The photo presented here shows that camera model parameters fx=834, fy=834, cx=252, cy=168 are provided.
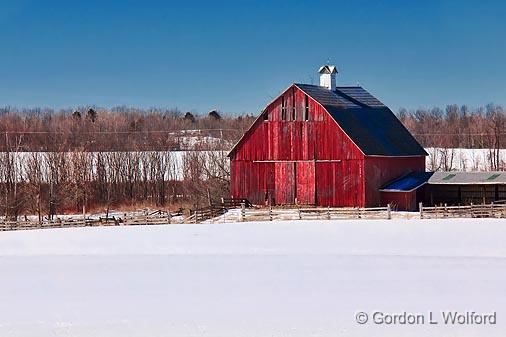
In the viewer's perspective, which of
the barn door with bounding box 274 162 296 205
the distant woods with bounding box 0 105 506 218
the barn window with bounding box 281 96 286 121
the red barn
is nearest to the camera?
the red barn

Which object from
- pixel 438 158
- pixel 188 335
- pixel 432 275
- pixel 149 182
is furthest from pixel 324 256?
pixel 438 158

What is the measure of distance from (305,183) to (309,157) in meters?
1.25

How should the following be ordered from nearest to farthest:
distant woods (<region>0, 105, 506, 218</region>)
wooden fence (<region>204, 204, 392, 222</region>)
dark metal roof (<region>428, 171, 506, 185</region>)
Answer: wooden fence (<region>204, 204, 392, 222</region>), dark metal roof (<region>428, 171, 506, 185</region>), distant woods (<region>0, 105, 506, 218</region>)

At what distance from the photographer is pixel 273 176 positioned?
40.1m

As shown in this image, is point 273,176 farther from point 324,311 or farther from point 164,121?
point 164,121

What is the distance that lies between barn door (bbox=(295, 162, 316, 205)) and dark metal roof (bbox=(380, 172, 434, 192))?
342 cm

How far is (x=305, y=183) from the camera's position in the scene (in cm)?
3953

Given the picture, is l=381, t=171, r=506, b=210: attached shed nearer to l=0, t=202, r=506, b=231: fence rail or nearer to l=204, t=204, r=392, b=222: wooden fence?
l=0, t=202, r=506, b=231: fence rail

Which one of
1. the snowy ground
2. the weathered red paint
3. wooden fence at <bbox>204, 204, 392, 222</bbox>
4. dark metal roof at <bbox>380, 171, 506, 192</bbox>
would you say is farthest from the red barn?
the snowy ground

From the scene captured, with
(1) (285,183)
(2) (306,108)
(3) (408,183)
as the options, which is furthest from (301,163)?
(3) (408,183)

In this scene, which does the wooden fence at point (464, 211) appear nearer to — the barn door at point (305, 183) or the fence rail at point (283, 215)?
the fence rail at point (283, 215)

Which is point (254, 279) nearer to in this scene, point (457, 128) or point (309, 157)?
point (309, 157)

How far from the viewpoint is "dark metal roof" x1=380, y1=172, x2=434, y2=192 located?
39603 millimetres

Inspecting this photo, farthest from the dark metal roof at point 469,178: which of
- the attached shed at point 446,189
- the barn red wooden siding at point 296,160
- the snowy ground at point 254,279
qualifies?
the snowy ground at point 254,279
